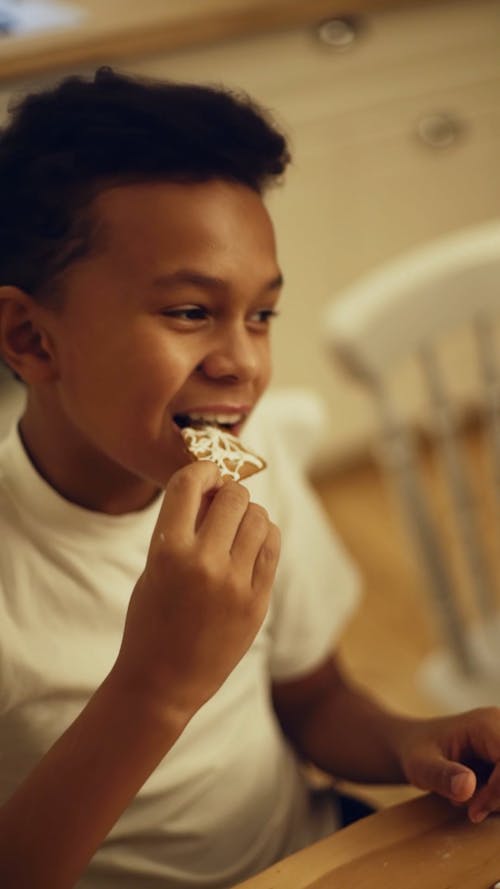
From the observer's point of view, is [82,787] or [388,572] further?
[388,572]

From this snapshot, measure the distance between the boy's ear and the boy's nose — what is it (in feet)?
0.31

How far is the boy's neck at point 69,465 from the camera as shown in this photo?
1.99ft

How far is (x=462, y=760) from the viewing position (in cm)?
61

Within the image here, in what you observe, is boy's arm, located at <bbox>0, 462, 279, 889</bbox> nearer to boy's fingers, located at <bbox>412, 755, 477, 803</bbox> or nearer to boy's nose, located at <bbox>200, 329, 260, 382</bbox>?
boy's nose, located at <bbox>200, 329, 260, 382</bbox>

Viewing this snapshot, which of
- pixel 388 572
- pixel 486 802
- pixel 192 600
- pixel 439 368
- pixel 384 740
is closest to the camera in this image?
pixel 192 600

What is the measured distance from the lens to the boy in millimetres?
479

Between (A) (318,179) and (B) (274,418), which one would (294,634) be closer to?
(B) (274,418)

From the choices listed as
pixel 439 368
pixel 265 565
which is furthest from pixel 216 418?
pixel 439 368

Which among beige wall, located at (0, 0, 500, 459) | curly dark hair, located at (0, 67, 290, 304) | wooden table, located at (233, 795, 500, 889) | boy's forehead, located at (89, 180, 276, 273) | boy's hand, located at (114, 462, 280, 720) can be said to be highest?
beige wall, located at (0, 0, 500, 459)

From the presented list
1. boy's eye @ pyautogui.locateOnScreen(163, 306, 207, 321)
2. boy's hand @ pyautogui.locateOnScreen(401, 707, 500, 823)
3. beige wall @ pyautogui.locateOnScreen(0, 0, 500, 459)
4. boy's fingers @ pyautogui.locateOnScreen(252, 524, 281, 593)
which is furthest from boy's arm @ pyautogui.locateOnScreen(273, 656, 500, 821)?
beige wall @ pyautogui.locateOnScreen(0, 0, 500, 459)

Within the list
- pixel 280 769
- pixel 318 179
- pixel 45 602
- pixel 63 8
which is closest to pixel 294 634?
pixel 280 769

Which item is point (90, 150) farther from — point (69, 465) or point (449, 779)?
point (449, 779)

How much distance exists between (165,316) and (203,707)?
26 cm

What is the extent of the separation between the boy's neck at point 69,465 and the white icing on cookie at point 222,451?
0.22ft
